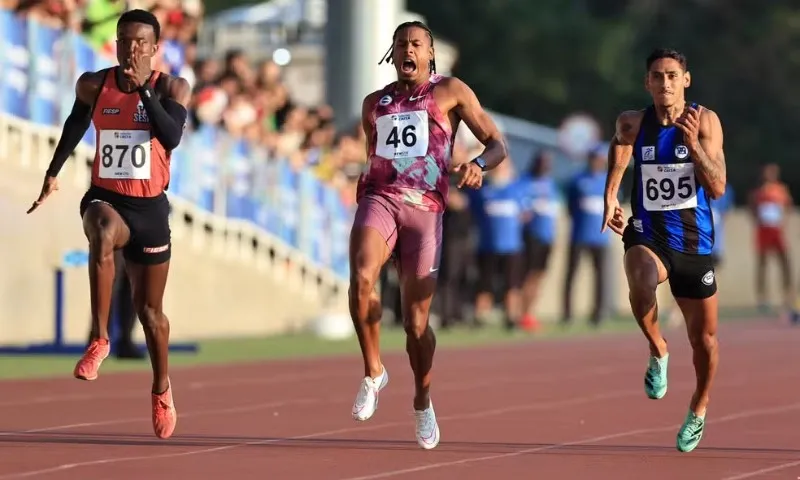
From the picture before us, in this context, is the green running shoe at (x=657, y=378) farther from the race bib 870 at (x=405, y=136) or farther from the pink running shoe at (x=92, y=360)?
the pink running shoe at (x=92, y=360)

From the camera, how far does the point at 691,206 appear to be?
34.0ft

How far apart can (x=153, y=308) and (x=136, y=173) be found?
2.32 feet

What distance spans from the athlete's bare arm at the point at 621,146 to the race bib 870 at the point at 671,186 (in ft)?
0.77

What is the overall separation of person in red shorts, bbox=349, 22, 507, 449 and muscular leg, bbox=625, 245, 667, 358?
2.81ft

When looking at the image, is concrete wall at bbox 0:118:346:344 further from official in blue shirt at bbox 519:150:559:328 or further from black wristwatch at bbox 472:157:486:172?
black wristwatch at bbox 472:157:486:172

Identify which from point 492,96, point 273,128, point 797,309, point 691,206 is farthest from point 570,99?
point 691,206

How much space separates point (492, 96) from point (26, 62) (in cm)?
3212

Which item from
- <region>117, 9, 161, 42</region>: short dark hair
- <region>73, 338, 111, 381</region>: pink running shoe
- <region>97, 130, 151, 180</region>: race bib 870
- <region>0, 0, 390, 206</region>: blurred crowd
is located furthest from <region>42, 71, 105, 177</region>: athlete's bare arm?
<region>0, 0, 390, 206</region>: blurred crowd

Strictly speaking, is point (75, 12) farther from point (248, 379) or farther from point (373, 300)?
point (373, 300)

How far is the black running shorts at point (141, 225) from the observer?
10.5m

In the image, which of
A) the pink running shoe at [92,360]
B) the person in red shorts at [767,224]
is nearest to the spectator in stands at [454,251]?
the person in red shorts at [767,224]

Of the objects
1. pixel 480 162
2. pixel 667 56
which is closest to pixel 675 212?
pixel 667 56

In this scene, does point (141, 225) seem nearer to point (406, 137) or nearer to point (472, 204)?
point (406, 137)

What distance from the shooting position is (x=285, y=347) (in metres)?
21.4
